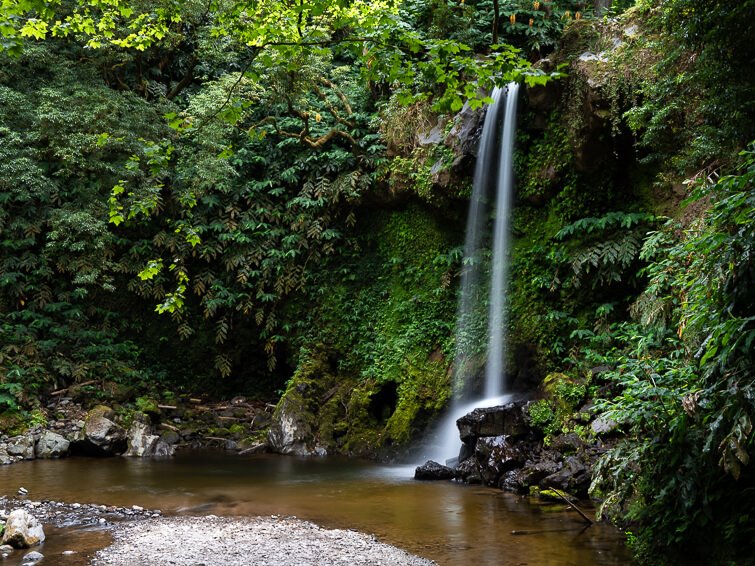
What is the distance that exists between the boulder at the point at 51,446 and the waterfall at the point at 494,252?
692 cm

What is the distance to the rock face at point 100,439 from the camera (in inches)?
483

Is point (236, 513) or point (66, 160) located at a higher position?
point (66, 160)

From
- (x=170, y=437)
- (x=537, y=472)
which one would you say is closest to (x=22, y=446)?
(x=170, y=437)

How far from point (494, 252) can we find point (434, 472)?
4682 millimetres

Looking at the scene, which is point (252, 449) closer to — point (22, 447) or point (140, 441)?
point (140, 441)

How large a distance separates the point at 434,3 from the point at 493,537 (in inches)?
485

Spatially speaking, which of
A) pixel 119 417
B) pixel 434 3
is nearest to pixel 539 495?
pixel 119 417

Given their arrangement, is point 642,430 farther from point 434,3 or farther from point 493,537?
point 434,3

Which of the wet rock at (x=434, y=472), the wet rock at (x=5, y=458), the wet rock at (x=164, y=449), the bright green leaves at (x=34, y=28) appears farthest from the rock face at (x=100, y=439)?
the bright green leaves at (x=34, y=28)

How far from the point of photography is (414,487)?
31.3 ft

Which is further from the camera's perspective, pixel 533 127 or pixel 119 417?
pixel 119 417

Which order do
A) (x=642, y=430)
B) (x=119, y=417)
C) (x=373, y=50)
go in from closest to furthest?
(x=373, y=50), (x=642, y=430), (x=119, y=417)

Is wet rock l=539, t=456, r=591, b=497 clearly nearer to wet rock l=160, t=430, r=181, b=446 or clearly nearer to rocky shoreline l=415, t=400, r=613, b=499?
rocky shoreline l=415, t=400, r=613, b=499

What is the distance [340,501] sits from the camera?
8.70 meters
